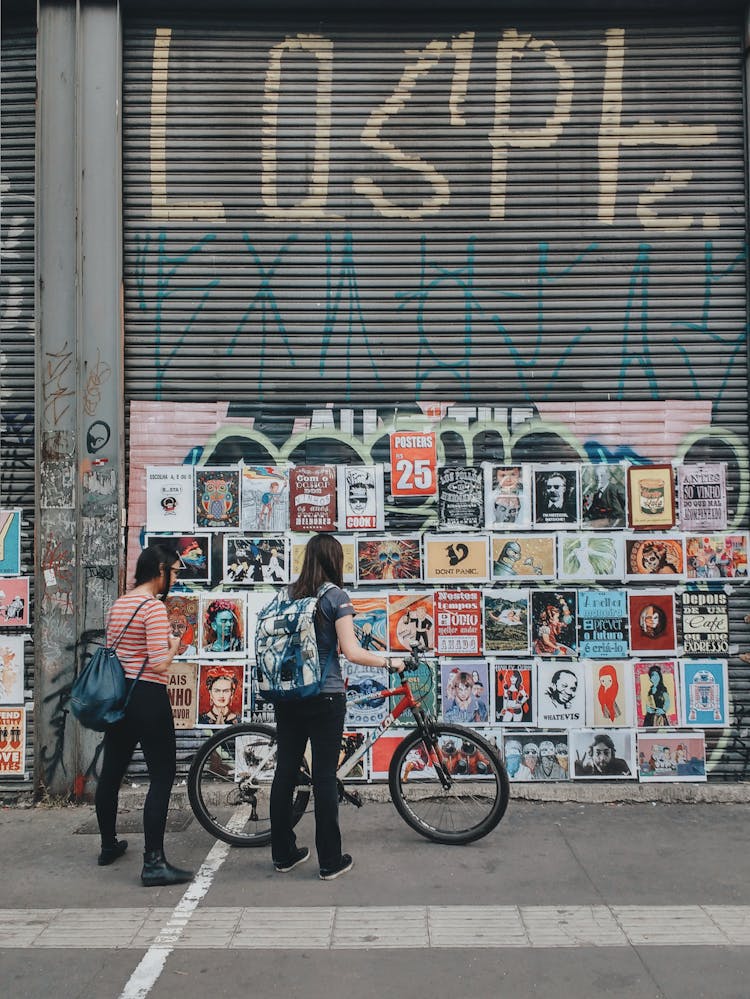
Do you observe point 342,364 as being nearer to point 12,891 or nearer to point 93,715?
point 93,715

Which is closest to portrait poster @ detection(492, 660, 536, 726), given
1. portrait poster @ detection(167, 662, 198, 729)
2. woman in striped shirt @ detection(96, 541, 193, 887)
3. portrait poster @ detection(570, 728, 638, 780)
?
portrait poster @ detection(570, 728, 638, 780)

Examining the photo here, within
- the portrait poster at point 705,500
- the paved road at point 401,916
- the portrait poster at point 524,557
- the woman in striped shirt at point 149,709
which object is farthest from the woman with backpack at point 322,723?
the portrait poster at point 705,500

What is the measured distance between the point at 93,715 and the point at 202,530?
1986 millimetres

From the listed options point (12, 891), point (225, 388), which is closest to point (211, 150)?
point (225, 388)

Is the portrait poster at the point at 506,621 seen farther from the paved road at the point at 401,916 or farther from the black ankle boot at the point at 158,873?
the black ankle boot at the point at 158,873

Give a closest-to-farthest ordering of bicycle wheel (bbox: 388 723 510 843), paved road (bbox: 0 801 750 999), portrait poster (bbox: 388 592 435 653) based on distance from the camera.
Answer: paved road (bbox: 0 801 750 999)
bicycle wheel (bbox: 388 723 510 843)
portrait poster (bbox: 388 592 435 653)

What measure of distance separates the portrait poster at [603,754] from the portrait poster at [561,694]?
0.12 metres

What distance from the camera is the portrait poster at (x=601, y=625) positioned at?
22.3 feet

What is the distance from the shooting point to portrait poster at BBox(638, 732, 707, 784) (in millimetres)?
6723

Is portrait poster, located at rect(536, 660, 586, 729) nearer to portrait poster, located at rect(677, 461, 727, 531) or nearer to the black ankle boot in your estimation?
portrait poster, located at rect(677, 461, 727, 531)

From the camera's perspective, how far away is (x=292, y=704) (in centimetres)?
516

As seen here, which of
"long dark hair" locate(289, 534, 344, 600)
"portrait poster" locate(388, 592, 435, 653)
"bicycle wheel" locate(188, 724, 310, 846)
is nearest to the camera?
"long dark hair" locate(289, 534, 344, 600)

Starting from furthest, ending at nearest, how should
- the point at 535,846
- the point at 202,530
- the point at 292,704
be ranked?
1. the point at 202,530
2. the point at 535,846
3. the point at 292,704

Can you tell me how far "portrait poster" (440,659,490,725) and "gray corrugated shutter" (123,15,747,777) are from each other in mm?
1590
